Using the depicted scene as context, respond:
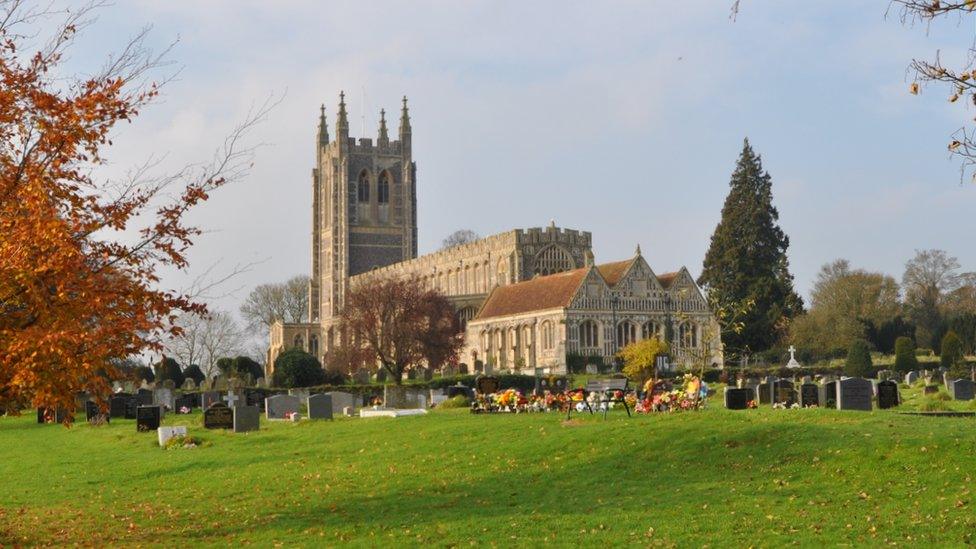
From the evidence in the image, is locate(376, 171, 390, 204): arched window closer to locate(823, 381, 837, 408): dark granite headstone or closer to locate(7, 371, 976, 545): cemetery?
locate(7, 371, 976, 545): cemetery

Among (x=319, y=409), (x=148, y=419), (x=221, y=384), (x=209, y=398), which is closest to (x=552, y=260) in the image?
(x=221, y=384)

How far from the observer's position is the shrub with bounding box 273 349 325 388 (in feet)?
196

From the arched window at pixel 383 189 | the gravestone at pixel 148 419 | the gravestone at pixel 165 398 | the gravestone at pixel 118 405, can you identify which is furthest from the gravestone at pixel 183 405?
the arched window at pixel 383 189

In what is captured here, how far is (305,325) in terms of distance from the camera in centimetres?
11631

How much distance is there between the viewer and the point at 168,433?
28.1m

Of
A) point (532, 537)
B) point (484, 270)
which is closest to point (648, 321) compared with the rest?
point (484, 270)

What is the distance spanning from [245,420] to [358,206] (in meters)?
96.7

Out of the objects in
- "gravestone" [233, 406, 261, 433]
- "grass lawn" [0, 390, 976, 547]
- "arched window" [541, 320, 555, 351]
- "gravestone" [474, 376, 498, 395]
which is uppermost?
"arched window" [541, 320, 555, 351]

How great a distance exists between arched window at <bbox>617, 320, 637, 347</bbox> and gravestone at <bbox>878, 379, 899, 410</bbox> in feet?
155

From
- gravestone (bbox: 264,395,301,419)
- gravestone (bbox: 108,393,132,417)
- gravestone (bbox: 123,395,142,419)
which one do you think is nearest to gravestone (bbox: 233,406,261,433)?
gravestone (bbox: 264,395,301,419)

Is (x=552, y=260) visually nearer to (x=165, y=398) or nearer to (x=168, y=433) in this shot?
(x=165, y=398)

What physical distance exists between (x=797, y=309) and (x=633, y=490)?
66.2 m

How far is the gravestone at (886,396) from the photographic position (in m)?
28.5

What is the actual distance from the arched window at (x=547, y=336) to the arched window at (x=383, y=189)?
175ft
